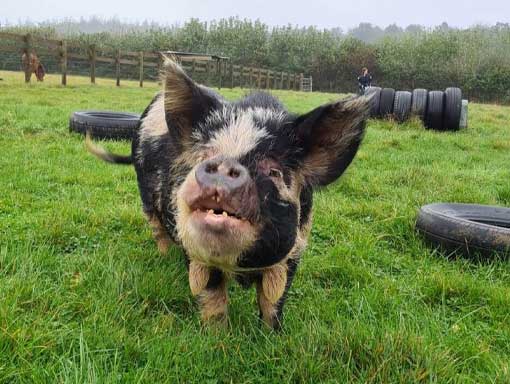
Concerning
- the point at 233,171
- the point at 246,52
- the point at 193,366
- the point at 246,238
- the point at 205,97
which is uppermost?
the point at 246,52

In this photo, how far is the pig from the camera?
194 centimetres

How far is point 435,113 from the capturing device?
11.3 meters

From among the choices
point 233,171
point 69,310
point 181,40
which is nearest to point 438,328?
point 233,171

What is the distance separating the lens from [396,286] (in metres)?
3.30

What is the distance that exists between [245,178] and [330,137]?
0.66 metres

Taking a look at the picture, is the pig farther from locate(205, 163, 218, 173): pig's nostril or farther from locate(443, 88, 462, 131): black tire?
locate(443, 88, 462, 131): black tire

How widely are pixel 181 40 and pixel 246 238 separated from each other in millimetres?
47522

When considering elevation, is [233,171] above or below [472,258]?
above

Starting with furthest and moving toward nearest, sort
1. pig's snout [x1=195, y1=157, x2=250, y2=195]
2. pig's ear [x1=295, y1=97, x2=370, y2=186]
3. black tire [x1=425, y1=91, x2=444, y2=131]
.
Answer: black tire [x1=425, y1=91, x2=444, y2=131] → pig's ear [x1=295, y1=97, x2=370, y2=186] → pig's snout [x1=195, y1=157, x2=250, y2=195]

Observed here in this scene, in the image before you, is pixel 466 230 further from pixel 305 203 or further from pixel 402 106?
pixel 402 106

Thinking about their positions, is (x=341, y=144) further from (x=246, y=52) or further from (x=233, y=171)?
(x=246, y=52)

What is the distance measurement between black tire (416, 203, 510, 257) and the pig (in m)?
1.56

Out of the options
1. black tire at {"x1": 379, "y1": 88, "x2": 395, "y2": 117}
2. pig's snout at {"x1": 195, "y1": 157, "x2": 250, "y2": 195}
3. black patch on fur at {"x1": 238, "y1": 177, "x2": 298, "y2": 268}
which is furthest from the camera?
black tire at {"x1": 379, "y1": 88, "x2": 395, "y2": 117}

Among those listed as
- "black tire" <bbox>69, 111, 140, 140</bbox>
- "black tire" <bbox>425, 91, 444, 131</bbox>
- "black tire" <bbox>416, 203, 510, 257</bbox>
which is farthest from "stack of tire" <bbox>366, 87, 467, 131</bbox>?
"black tire" <bbox>416, 203, 510, 257</bbox>
